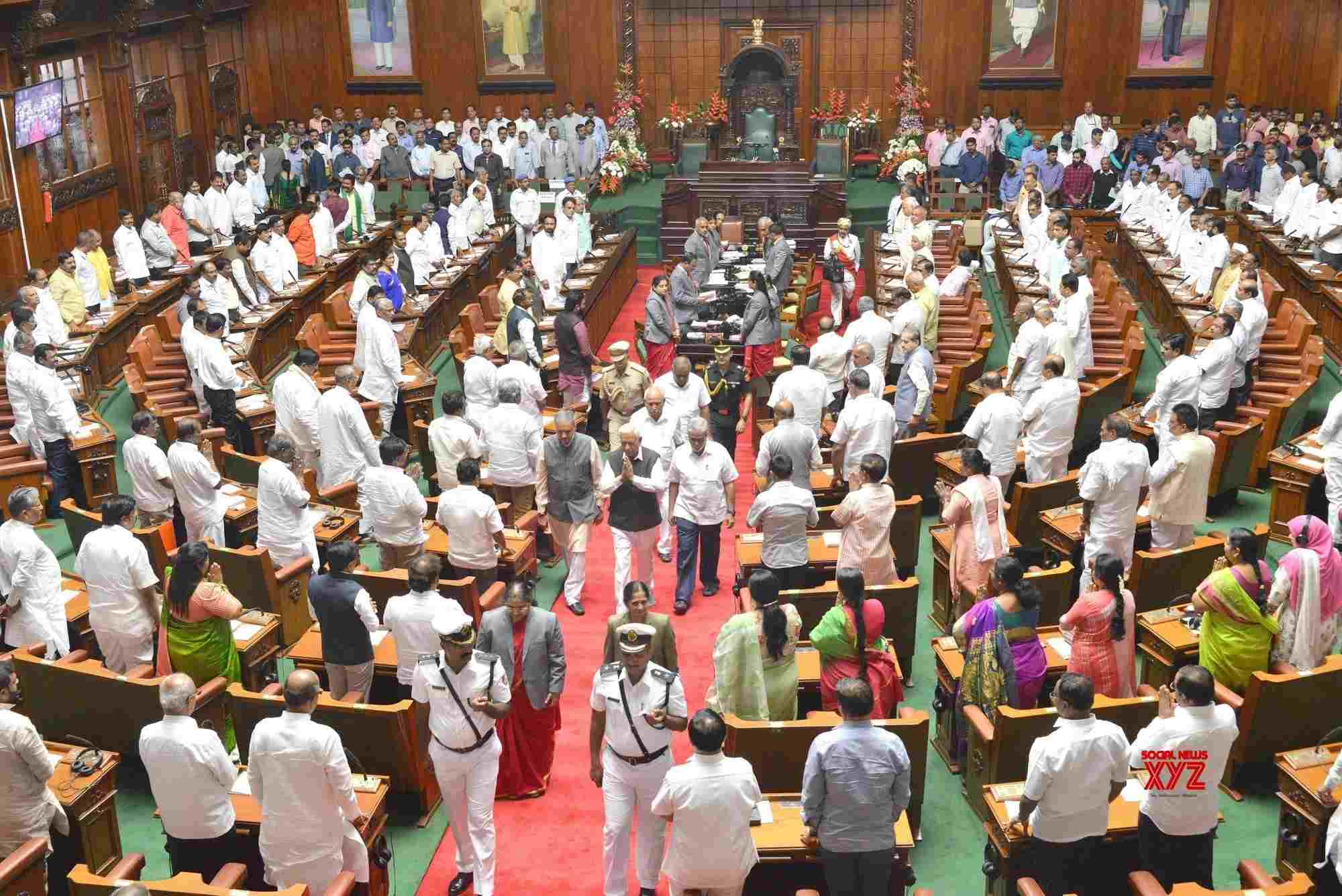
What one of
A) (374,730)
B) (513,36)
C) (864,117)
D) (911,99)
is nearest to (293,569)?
(374,730)

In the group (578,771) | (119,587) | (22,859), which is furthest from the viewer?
(578,771)

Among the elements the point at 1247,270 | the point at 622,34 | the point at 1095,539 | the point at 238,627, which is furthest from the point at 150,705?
the point at 622,34

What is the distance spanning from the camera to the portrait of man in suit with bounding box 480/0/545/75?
23875 millimetres

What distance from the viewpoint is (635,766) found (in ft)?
19.0

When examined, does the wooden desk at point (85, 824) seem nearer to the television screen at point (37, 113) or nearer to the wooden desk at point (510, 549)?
the wooden desk at point (510, 549)

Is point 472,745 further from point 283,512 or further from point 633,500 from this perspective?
point 283,512

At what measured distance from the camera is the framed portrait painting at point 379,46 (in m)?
24.0

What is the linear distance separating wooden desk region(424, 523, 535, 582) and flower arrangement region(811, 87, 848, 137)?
14012 mm

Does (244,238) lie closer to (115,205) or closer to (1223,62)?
(115,205)

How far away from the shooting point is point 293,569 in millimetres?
8398

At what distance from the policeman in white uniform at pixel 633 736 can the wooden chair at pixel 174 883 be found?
1.14m

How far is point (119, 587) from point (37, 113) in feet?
31.4

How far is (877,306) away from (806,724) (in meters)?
9.06

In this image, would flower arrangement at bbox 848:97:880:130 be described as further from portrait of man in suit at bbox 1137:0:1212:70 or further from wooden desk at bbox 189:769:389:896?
wooden desk at bbox 189:769:389:896
